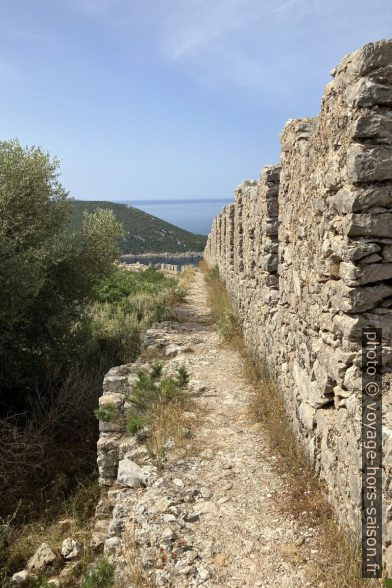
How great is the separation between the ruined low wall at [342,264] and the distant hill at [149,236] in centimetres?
3889

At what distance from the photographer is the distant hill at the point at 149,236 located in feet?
156

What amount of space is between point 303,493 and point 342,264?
187 cm

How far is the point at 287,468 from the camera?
426 centimetres

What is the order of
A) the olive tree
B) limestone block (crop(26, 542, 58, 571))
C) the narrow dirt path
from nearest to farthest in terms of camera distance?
the narrow dirt path < limestone block (crop(26, 542, 58, 571)) < the olive tree

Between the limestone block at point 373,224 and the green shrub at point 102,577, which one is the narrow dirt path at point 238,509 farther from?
the limestone block at point 373,224

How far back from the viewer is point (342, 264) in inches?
140

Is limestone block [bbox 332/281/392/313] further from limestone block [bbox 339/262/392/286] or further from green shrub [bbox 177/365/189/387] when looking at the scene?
green shrub [bbox 177/365/189/387]

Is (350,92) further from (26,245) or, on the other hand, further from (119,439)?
(26,245)

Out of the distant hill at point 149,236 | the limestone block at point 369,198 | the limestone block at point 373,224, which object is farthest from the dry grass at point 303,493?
the distant hill at point 149,236

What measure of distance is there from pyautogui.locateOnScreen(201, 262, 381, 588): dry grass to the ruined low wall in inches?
5.0

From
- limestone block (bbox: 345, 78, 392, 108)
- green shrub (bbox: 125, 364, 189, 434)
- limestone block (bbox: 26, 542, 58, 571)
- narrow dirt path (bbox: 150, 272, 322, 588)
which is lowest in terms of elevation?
limestone block (bbox: 26, 542, 58, 571)

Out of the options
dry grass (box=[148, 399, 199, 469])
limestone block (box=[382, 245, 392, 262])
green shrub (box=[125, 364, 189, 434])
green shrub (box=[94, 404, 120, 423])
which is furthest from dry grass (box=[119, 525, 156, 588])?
limestone block (box=[382, 245, 392, 262])

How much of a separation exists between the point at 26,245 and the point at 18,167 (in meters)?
1.57

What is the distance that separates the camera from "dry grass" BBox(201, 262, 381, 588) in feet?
9.64
